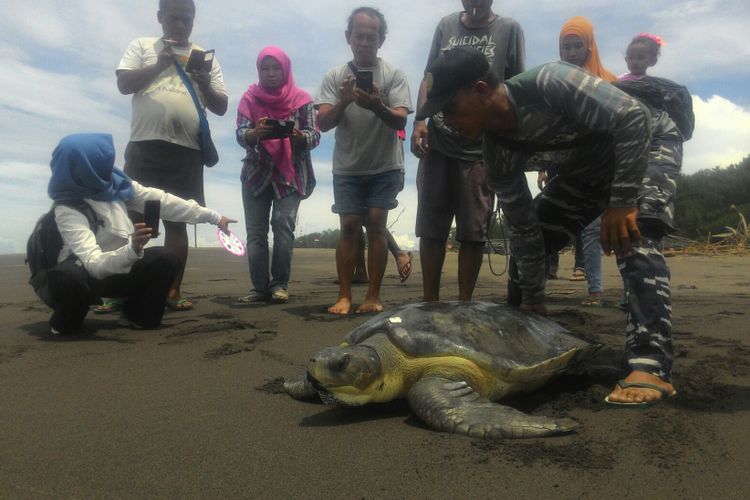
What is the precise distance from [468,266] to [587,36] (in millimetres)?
1586

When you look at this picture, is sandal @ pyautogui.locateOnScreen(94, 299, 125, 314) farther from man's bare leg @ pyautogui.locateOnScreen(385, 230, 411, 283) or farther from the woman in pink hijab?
man's bare leg @ pyautogui.locateOnScreen(385, 230, 411, 283)

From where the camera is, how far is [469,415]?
1.85 m

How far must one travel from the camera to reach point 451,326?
2.21 meters

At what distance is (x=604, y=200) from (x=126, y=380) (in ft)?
7.31

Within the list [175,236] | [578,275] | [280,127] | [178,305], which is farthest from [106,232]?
[578,275]

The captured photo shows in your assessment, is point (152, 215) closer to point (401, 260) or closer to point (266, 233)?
point (266, 233)

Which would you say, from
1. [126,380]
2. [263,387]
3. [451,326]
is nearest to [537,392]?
[451,326]

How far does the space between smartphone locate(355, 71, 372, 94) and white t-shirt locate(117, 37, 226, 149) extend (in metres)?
1.34

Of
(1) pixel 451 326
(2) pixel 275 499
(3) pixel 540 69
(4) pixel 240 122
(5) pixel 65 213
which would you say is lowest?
(2) pixel 275 499

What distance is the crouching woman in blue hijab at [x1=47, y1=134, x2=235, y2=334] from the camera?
3.25 meters

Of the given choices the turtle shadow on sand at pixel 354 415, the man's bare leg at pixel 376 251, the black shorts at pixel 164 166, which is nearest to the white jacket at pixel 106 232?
the black shorts at pixel 164 166

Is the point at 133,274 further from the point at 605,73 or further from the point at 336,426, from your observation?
the point at 605,73

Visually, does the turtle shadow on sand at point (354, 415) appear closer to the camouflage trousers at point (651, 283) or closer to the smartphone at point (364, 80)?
the camouflage trousers at point (651, 283)

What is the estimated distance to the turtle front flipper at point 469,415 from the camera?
1762mm
